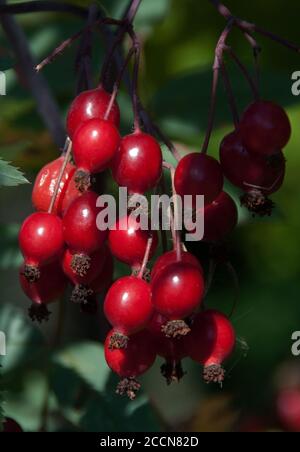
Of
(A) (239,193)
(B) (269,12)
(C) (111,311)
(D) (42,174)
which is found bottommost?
(C) (111,311)

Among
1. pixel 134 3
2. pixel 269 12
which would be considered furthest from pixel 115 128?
pixel 269 12

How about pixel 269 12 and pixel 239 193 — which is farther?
pixel 269 12

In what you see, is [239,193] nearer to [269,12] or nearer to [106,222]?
[106,222]

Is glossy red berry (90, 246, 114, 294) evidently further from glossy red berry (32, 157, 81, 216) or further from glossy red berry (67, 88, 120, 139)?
glossy red berry (67, 88, 120, 139)

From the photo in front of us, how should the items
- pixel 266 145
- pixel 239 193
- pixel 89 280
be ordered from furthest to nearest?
pixel 239 193 → pixel 89 280 → pixel 266 145

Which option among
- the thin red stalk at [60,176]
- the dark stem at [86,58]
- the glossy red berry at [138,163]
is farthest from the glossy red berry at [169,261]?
the dark stem at [86,58]

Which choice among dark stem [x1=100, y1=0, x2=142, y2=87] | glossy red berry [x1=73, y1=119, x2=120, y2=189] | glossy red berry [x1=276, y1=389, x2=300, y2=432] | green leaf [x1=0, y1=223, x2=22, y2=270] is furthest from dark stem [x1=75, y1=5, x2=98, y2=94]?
glossy red berry [x1=276, y1=389, x2=300, y2=432]

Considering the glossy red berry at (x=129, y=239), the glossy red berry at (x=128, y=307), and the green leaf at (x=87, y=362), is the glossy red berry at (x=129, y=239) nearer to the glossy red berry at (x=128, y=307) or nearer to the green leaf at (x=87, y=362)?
the glossy red berry at (x=128, y=307)
